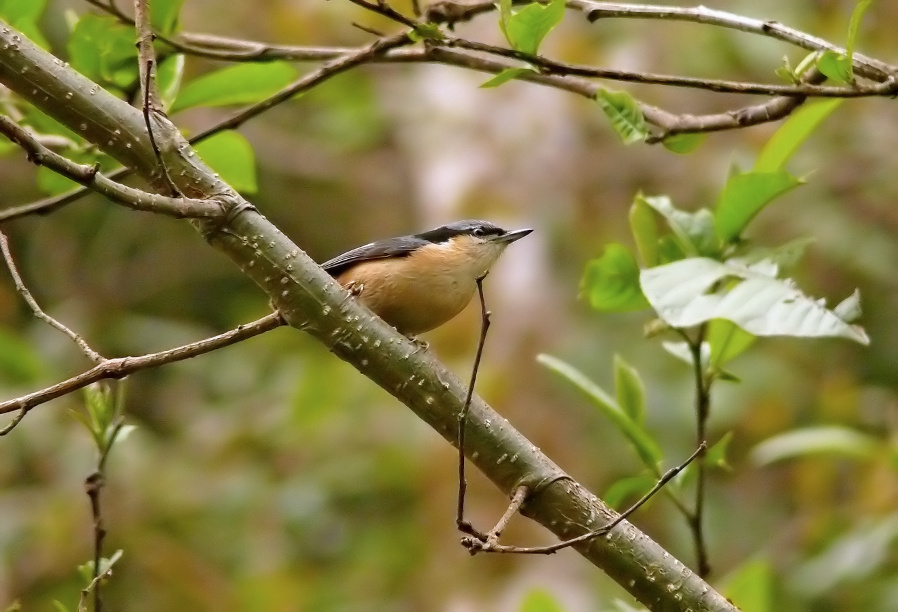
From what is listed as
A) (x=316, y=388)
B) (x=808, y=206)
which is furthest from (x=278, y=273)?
(x=808, y=206)

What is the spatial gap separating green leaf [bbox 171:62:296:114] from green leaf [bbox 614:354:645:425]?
892 millimetres

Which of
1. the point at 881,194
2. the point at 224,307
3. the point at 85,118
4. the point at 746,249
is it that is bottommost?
the point at 746,249

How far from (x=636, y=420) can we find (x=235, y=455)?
2.60 m

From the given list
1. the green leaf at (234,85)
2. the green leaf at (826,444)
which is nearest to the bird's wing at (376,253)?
the green leaf at (234,85)

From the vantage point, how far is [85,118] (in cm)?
142

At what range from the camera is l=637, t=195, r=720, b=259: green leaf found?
1.84 metres

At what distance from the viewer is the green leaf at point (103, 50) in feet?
6.17

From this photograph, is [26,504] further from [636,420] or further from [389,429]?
[636,420]

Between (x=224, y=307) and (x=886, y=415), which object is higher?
(x=224, y=307)

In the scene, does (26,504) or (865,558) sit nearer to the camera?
(865,558)

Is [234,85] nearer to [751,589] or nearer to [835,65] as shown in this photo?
[835,65]

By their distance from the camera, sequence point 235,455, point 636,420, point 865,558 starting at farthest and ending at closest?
1. point 235,455
2. point 865,558
3. point 636,420

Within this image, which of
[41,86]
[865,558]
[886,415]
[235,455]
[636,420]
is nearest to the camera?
[41,86]

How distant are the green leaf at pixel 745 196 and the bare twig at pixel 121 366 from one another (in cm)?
83
